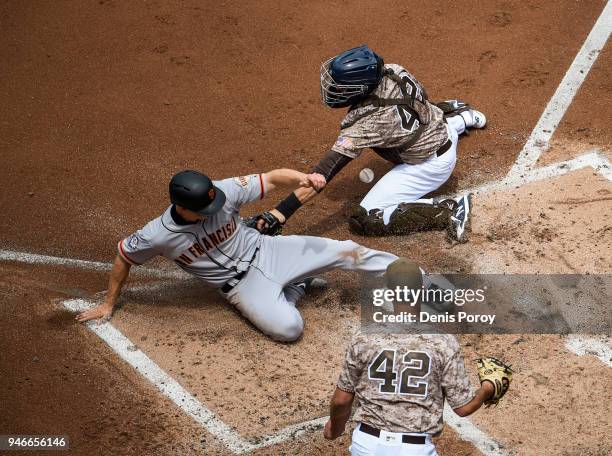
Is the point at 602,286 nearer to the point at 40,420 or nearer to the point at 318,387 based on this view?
the point at 318,387

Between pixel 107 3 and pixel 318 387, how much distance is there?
6.81 meters

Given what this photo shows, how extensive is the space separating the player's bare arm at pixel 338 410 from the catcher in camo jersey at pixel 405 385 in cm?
2

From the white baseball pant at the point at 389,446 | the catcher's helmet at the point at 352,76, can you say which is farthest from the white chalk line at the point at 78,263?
the white baseball pant at the point at 389,446

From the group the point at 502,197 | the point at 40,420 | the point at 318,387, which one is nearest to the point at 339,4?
the point at 502,197

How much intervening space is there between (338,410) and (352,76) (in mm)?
3443

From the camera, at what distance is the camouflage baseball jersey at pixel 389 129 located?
25.7 ft

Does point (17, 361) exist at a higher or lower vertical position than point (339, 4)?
lower

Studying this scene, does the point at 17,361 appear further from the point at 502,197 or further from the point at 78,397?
the point at 502,197

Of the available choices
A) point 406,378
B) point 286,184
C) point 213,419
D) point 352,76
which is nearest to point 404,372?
point 406,378

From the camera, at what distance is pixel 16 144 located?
9.61 meters

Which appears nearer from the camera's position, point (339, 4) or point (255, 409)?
point (255, 409)

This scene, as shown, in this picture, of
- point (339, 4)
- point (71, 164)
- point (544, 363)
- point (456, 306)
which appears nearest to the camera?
point (544, 363)

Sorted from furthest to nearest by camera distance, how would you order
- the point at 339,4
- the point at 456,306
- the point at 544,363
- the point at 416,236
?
the point at 339,4 → the point at 416,236 → the point at 456,306 → the point at 544,363

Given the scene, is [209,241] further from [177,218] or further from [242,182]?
[242,182]
